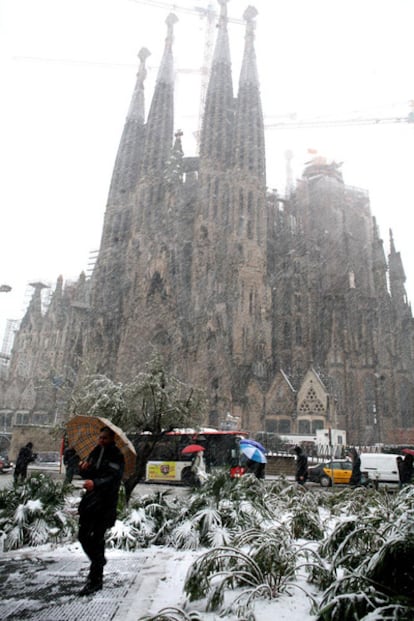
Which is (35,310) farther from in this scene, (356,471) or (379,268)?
(356,471)

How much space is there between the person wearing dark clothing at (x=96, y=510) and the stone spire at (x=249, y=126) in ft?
131

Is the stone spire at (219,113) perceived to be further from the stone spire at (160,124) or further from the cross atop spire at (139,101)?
the cross atop spire at (139,101)

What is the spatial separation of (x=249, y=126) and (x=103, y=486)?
44.0 m

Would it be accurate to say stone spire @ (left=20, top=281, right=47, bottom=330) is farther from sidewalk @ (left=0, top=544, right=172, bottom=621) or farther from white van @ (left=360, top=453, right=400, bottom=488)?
sidewalk @ (left=0, top=544, right=172, bottom=621)

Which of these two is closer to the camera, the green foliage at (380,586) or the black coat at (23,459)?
the green foliage at (380,586)

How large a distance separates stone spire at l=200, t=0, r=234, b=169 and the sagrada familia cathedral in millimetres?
153

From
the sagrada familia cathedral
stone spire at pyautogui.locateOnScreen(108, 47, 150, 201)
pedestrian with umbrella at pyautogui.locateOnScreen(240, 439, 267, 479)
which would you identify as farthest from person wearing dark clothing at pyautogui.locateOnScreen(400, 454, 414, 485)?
stone spire at pyautogui.locateOnScreen(108, 47, 150, 201)

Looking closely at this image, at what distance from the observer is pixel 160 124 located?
51906mm

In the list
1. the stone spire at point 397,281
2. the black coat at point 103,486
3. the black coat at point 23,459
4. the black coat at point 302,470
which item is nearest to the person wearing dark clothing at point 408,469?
the black coat at point 302,470

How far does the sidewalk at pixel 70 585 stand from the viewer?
3904mm

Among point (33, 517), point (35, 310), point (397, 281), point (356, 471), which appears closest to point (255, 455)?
point (356, 471)

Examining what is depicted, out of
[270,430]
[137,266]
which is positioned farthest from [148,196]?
[270,430]

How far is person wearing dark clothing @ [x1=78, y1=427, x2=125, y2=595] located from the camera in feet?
14.8

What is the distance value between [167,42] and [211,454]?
57.5 metres
